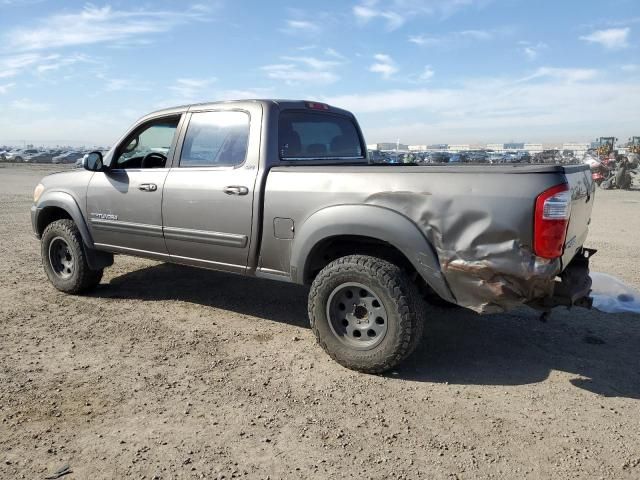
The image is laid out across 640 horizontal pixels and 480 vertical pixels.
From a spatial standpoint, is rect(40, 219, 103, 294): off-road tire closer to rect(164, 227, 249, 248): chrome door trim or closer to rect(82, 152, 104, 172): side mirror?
rect(82, 152, 104, 172): side mirror

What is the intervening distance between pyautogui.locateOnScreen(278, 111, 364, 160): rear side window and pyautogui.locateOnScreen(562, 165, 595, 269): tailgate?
7.02 ft

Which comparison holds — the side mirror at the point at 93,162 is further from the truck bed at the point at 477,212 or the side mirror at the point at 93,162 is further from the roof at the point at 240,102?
the truck bed at the point at 477,212

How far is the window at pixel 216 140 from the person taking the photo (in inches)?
169

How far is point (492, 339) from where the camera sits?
437 centimetres

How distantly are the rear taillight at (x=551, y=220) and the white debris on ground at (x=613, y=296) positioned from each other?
2.46 metres

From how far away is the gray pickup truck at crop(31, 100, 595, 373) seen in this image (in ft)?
10.2

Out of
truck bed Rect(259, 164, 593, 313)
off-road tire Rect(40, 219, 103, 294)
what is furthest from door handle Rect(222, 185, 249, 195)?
off-road tire Rect(40, 219, 103, 294)

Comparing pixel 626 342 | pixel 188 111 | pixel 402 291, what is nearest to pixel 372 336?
pixel 402 291

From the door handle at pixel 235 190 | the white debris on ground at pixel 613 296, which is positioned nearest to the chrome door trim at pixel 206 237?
the door handle at pixel 235 190

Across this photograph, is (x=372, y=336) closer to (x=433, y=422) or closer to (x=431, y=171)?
(x=433, y=422)

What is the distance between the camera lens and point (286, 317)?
494 cm

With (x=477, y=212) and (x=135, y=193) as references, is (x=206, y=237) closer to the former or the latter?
(x=135, y=193)

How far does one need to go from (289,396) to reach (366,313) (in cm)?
79

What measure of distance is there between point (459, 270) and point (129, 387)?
228 centimetres
